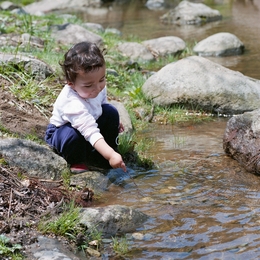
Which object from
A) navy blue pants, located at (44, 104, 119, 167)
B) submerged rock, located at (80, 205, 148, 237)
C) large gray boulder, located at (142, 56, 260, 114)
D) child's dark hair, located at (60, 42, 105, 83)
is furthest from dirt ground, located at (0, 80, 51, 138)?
large gray boulder, located at (142, 56, 260, 114)

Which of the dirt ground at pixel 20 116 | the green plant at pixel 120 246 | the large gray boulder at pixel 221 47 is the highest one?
the green plant at pixel 120 246

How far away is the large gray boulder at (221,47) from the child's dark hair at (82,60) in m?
7.18

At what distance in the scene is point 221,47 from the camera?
37.2ft

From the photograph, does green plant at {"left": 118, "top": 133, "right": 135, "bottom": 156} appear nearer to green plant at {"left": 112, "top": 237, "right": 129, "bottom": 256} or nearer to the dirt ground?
the dirt ground

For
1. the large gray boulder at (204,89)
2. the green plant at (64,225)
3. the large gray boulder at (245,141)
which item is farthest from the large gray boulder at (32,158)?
the large gray boulder at (204,89)

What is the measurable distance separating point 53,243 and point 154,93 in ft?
13.9

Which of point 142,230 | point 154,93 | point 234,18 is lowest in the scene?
point 234,18

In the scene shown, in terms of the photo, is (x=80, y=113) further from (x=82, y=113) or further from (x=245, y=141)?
(x=245, y=141)

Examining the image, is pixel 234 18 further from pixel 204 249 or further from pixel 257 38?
pixel 204 249

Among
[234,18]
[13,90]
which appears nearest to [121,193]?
[13,90]

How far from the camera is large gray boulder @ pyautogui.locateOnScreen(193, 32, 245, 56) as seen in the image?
11273mm

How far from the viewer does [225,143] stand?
17.8ft

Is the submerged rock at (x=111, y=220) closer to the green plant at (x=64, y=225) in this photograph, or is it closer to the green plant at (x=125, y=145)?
the green plant at (x=64, y=225)

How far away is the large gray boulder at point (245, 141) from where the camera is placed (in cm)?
500
